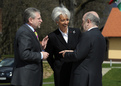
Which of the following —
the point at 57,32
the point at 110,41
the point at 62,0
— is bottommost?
the point at 110,41

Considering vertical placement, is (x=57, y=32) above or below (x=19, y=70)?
above

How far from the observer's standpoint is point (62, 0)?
23.3m

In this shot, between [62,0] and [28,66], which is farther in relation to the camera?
[62,0]

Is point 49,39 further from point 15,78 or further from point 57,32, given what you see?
point 15,78

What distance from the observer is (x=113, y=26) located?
141 feet

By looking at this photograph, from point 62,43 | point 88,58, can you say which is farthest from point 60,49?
point 88,58

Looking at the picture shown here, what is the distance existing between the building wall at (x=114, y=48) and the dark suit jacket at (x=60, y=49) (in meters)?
36.0

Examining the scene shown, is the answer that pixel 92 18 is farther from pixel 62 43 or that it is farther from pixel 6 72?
pixel 6 72

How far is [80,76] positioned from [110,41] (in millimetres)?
37253

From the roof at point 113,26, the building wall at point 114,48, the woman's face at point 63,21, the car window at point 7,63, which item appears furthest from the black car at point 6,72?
the building wall at point 114,48

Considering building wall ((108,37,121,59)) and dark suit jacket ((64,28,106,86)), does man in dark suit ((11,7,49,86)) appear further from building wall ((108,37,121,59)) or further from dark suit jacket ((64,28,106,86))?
building wall ((108,37,121,59))

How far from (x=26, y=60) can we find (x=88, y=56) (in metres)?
0.95

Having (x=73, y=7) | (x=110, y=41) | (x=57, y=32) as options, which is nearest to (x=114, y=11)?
(x=110, y=41)

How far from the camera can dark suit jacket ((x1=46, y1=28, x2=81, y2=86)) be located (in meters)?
6.05
